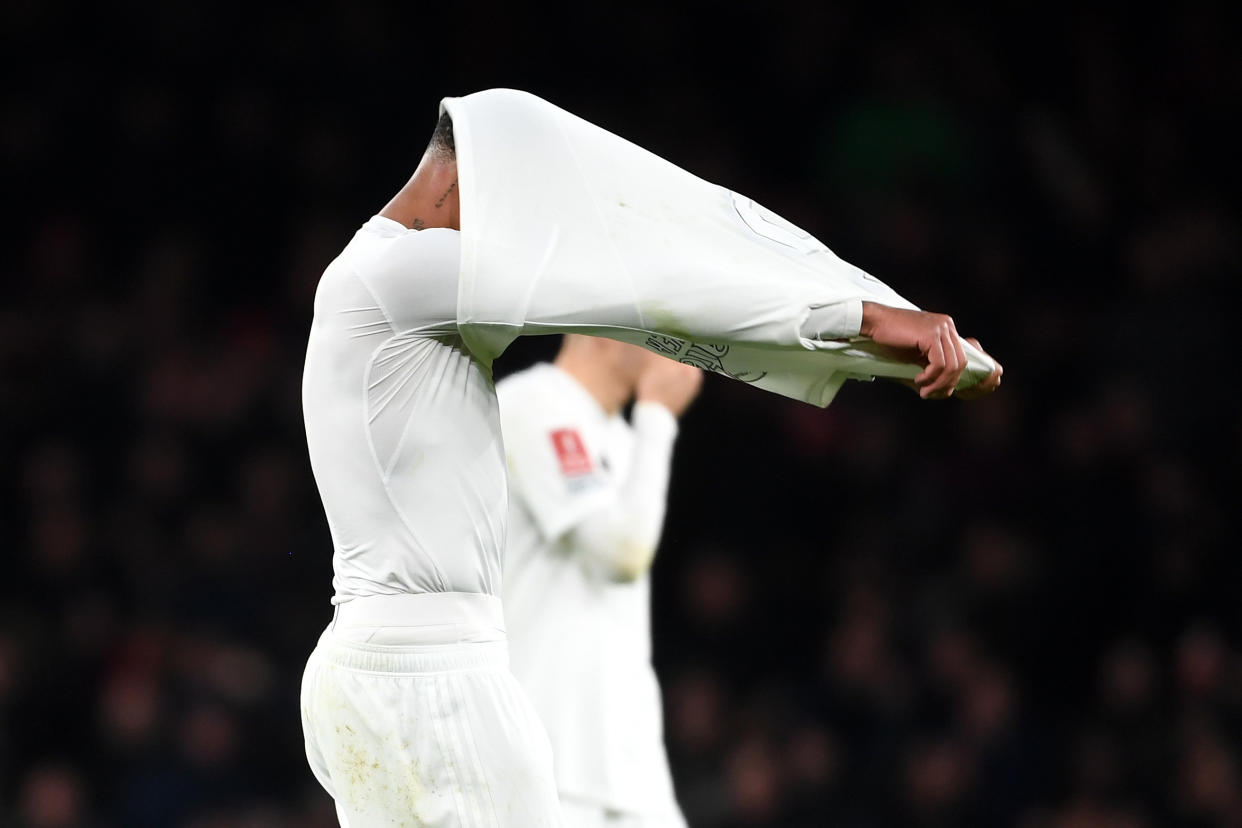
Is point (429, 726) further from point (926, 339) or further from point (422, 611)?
point (926, 339)

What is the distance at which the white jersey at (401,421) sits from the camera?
6.61 feet

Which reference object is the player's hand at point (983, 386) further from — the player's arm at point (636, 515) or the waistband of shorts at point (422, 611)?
the player's arm at point (636, 515)

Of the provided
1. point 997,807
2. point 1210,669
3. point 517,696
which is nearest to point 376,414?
point 517,696

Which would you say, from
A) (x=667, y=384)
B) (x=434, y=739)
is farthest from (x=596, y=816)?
(x=434, y=739)

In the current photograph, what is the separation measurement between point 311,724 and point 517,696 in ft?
1.02

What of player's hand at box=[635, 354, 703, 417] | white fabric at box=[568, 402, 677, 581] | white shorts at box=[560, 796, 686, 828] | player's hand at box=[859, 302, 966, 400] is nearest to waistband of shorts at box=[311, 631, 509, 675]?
player's hand at box=[859, 302, 966, 400]

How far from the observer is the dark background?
523 centimetres

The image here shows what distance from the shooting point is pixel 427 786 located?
2.01m

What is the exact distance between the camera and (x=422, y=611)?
6.69 feet

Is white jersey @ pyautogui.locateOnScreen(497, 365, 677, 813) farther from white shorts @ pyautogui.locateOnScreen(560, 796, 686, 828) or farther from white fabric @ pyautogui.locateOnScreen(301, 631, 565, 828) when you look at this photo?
white fabric @ pyautogui.locateOnScreen(301, 631, 565, 828)

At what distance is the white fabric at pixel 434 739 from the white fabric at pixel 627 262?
44 centimetres

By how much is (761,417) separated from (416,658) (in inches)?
164

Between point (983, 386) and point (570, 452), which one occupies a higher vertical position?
point (983, 386)

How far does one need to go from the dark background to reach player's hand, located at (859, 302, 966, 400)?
3395mm
